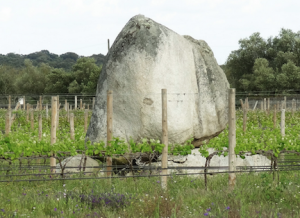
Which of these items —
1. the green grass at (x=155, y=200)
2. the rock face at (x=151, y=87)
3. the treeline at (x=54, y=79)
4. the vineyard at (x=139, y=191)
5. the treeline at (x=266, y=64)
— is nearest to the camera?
the green grass at (x=155, y=200)

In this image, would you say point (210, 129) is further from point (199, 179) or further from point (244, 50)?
point (244, 50)

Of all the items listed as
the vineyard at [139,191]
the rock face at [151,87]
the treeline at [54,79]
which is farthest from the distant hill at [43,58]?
the vineyard at [139,191]

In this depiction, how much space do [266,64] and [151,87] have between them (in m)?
38.9

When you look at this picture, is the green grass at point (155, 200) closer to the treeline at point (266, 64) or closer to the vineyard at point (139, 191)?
the vineyard at point (139, 191)

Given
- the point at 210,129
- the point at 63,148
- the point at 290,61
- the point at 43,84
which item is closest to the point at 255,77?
the point at 290,61

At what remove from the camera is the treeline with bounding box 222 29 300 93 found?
4253 cm

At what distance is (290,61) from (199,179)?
38.1m

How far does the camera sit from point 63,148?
28.6 ft

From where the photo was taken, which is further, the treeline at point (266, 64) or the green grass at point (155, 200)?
the treeline at point (266, 64)

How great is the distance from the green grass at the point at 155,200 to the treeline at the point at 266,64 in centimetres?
Result: 3594

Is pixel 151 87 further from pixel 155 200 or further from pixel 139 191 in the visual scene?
pixel 155 200

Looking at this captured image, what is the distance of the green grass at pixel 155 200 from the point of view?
5.82m

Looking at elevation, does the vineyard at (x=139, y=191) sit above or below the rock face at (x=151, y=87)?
below

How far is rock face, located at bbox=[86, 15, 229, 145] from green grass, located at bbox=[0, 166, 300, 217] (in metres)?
1.81
